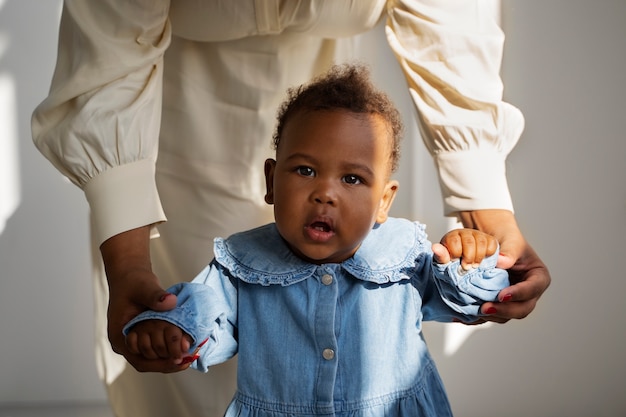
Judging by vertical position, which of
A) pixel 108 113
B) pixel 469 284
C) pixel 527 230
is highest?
pixel 108 113

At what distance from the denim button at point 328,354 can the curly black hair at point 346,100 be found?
11.5 inches

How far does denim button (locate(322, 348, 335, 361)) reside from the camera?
1090 millimetres

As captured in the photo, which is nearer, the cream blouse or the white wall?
the cream blouse

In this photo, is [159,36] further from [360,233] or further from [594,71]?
[594,71]

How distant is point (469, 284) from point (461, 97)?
33 centimetres

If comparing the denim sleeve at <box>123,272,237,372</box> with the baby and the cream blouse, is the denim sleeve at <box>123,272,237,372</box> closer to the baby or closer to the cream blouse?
the baby

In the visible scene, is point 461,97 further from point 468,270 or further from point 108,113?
point 108,113

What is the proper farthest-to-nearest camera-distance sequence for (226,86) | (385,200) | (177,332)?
(226,86) → (385,200) → (177,332)

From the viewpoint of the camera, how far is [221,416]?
57.7 inches

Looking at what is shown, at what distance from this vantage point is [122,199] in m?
1.12

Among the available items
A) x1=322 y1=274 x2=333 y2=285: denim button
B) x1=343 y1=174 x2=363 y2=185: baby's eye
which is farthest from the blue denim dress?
x1=343 y1=174 x2=363 y2=185: baby's eye

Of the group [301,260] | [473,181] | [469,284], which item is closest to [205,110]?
[301,260]

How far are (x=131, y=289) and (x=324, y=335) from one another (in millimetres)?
268

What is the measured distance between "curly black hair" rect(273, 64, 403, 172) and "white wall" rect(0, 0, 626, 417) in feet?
2.20
